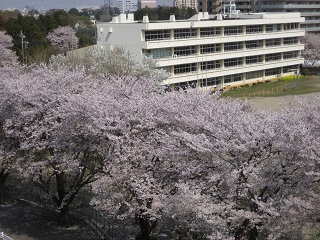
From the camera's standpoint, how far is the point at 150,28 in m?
38.8

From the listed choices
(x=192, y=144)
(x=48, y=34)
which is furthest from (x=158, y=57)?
(x=192, y=144)

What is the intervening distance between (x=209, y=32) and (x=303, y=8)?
37.7 metres

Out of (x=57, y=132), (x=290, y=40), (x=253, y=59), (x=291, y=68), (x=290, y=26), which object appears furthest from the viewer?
(x=291, y=68)

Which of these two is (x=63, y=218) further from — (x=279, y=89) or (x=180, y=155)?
(x=279, y=89)

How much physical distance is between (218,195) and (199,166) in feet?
2.84

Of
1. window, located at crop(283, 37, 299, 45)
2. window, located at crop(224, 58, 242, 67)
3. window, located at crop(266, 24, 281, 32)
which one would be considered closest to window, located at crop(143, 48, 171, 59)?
window, located at crop(224, 58, 242, 67)

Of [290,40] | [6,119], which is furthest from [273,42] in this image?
[6,119]

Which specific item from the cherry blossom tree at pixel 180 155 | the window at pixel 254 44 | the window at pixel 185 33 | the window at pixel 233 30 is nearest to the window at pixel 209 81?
the window at pixel 185 33

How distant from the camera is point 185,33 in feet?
140

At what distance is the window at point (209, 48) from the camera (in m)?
44.1

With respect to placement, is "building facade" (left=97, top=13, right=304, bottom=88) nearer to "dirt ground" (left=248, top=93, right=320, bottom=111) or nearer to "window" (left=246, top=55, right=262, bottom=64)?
"window" (left=246, top=55, right=262, bottom=64)

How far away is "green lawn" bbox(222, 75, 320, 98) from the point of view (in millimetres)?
43594

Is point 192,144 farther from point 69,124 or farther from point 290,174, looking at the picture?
point 69,124

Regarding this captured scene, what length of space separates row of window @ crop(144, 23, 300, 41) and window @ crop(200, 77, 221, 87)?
4.26 metres
